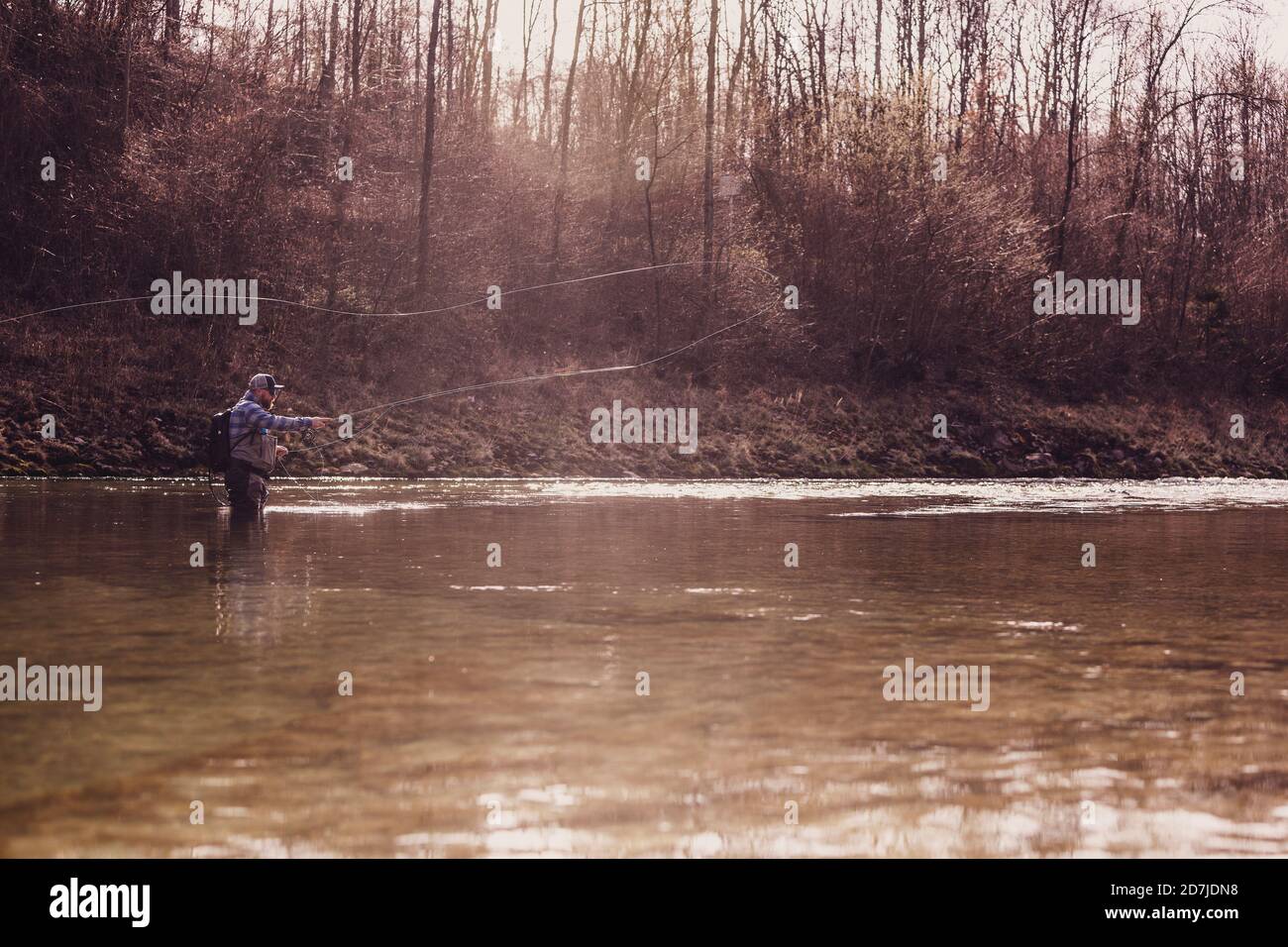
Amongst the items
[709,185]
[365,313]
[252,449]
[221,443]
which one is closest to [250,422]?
[252,449]

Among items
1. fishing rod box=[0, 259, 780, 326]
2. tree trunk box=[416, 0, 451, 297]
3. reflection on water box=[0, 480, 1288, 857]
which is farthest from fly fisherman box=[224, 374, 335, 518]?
tree trunk box=[416, 0, 451, 297]

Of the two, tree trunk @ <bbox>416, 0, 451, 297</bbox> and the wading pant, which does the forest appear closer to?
tree trunk @ <bbox>416, 0, 451, 297</bbox>

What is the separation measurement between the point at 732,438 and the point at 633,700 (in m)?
25.7

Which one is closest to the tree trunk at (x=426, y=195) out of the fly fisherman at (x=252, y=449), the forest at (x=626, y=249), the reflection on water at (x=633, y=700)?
the forest at (x=626, y=249)

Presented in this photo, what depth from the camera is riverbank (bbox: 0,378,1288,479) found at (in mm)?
27750

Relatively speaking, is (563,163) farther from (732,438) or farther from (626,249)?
(732,438)

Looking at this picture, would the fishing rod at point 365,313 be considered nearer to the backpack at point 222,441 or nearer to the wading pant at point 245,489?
the backpack at point 222,441

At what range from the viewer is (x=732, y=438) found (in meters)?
33.1

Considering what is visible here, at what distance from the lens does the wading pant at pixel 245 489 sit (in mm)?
18000

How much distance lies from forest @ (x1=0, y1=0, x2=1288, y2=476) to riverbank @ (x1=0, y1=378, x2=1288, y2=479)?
108 mm

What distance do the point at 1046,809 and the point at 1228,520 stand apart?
55.9ft

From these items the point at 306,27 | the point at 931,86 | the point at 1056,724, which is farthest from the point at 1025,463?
the point at 1056,724

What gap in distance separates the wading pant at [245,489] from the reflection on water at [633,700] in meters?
1.74
